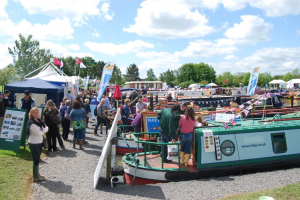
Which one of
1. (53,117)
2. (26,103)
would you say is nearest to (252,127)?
(53,117)

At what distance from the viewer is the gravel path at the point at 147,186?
5472 mm

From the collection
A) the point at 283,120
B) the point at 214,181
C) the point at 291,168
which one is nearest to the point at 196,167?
the point at 214,181

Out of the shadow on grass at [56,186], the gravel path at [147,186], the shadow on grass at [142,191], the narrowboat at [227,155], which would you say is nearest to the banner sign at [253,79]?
the narrowboat at [227,155]

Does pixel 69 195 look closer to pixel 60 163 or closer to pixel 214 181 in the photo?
pixel 60 163

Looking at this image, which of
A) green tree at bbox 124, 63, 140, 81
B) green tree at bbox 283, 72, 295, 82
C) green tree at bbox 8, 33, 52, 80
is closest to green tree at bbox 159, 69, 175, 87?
green tree at bbox 124, 63, 140, 81

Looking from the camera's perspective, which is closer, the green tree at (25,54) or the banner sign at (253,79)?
the banner sign at (253,79)

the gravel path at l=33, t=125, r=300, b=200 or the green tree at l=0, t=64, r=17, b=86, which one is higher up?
the green tree at l=0, t=64, r=17, b=86

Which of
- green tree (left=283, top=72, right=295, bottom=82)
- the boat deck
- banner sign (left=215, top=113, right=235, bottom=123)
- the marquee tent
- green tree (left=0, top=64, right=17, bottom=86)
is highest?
green tree (left=283, top=72, right=295, bottom=82)

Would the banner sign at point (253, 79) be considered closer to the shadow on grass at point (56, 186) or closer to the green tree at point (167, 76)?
the shadow on grass at point (56, 186)

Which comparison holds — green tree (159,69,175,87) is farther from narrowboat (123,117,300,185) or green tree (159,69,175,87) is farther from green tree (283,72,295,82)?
narrowboat (123,117,300,185)

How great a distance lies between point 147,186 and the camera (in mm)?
6090

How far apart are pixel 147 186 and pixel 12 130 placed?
485cm

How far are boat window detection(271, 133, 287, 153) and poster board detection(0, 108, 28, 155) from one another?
25.9 feet

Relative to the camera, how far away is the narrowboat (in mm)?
6703
